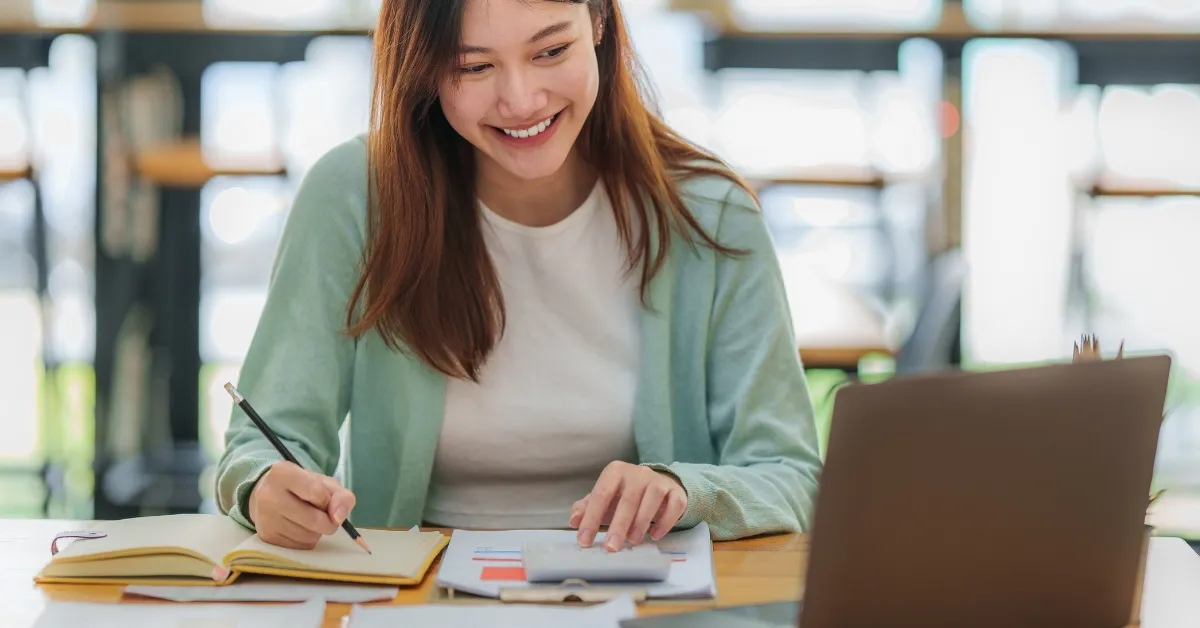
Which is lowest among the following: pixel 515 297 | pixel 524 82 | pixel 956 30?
pixel 515 297

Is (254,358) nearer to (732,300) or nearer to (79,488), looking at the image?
(732,300)

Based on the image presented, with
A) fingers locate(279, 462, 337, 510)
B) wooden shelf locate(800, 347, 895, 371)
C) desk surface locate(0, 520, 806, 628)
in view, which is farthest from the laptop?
wooden shelf locate(800, 347, 895, 371)

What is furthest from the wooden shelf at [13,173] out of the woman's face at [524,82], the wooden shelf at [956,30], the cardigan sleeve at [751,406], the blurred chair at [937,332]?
the cardigan sleeve at [751,406]

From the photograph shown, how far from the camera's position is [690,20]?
3846 millimetres

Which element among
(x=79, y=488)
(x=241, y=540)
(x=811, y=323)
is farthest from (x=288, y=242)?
(x=79, y=488)

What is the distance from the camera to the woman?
1373 millimetres

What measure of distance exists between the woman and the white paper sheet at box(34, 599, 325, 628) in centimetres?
34

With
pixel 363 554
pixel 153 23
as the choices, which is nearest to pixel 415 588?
pixel 363 554

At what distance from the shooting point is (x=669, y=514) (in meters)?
1.14

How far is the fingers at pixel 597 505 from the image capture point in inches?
43.3

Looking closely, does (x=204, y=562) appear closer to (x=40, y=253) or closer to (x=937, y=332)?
(x=937, y=332)

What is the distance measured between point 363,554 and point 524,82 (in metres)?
0.53

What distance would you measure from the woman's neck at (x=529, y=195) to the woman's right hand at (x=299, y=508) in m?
0.53

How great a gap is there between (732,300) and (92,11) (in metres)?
3.03
